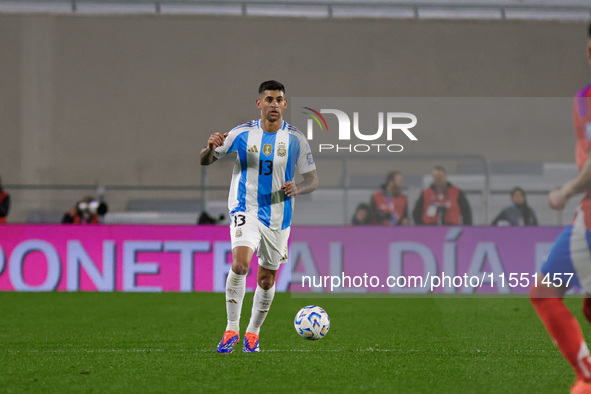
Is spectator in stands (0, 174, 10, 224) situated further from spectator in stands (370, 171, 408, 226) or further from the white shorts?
the white shorts

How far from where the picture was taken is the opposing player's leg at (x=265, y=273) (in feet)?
20.4

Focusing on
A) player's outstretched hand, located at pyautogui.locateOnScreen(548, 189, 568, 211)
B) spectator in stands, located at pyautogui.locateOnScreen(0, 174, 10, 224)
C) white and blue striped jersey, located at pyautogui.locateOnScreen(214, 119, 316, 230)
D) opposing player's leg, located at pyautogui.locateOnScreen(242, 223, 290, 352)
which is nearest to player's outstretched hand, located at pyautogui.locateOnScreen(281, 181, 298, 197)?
white and blue striped jersey, located at pyautogui.locateOnScreen(214, 119, 316, 230)

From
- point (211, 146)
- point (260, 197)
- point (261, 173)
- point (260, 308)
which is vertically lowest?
point (260, 308)

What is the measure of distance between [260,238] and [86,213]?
7332mm

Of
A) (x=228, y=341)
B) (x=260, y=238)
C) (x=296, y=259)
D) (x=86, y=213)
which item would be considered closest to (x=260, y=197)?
(x=260, y=238)

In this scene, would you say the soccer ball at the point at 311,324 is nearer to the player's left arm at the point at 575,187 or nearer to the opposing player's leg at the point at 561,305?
the opposing player's leg at the point at 561,305

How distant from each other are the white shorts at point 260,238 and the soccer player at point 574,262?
2.42 meters

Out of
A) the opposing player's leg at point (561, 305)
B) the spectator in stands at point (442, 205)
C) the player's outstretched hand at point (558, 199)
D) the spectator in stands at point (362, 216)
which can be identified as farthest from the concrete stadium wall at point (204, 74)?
the player's outstretched hand at point (558, 199)

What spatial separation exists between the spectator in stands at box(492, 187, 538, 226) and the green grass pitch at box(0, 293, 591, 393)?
2284mm

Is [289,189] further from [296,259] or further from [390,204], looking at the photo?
[390,204]

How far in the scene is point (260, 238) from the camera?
6168 mm

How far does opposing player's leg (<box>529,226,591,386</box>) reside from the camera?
155 inches

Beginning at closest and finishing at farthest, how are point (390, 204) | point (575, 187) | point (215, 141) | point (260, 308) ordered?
1. point (575, 187)
2. point (215, 141)
3. point (260, 308)
4. point (390, 204)

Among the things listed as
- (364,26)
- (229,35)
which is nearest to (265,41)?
(229,35)
